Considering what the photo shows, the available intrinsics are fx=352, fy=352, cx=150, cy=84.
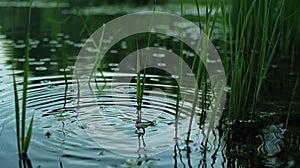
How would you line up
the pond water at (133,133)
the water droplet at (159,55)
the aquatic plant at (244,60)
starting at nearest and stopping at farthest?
the pond water at (133,133), the aquatic plant at (244,60), the water droplet at (159,55)

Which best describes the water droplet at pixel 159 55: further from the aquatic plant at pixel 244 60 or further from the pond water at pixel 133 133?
the aquatic plant at pixel 244 60

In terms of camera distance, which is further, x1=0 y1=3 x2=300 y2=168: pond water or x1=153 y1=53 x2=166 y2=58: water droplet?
x1=153 y1=53 x2=166 y2=58: water droplet

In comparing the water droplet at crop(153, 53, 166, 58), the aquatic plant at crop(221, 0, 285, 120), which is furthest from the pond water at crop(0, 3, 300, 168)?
the water droplet at crop(153, 53, 166, 58)

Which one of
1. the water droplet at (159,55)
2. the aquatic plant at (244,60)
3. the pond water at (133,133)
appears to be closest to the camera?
the pond water at (133,133)

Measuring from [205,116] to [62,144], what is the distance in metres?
1.06

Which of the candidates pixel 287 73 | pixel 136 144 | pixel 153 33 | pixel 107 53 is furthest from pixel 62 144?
pixel 153 33

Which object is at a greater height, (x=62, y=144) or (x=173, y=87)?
(x=173, y=87)

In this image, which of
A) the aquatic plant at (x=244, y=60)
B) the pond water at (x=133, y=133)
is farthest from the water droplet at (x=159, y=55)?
the aquatic plant at (x=244, y=60)

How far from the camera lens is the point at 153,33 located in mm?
7422

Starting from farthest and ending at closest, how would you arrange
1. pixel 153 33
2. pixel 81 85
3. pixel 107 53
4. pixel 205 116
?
1. pixel 153 33
2. pixel 107 53
3. pixel 81 85
4. pixel 205 116

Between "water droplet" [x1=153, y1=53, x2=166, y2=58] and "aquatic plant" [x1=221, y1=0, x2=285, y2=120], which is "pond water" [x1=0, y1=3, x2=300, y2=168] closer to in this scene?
"aquatic plant" [x1=221, y1=0, x2=285, y2=120]

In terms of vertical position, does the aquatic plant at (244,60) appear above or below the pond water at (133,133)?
above

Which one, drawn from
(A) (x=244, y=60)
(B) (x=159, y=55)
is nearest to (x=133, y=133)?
(A) (x=244, y=60)

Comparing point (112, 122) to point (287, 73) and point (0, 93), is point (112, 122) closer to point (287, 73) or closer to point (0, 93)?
point (0, 93)
